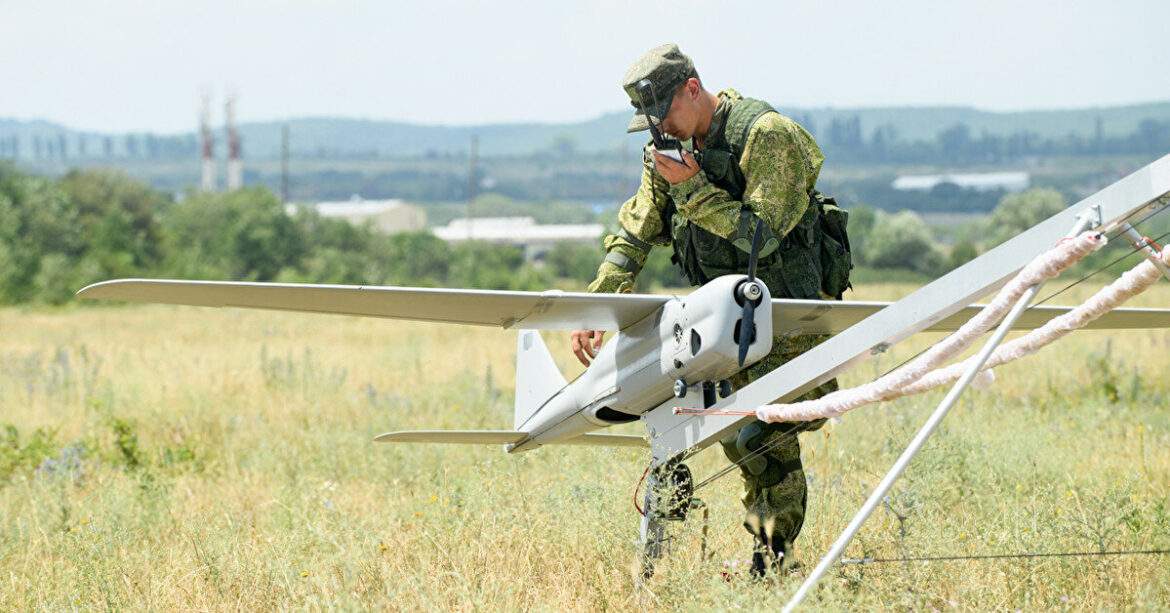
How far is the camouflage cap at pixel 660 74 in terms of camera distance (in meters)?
4.78

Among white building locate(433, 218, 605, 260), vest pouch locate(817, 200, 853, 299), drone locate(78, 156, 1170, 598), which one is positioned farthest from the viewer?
white building locate(433, 218, 605, 260)

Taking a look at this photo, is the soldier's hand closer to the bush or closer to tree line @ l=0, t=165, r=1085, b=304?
tree line @ l=0, t=165, r=1085, b=304

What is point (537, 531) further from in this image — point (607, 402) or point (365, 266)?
point (365, 266)

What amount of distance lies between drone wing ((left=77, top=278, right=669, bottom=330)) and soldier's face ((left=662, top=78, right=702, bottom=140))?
0.78 m

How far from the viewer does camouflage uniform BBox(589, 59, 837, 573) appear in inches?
186

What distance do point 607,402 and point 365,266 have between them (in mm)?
56240

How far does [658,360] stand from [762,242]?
0.59 m

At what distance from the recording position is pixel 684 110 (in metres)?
4.87

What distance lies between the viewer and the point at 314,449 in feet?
29.1

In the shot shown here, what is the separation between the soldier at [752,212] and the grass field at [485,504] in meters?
0.37

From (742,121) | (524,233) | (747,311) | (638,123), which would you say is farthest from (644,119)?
(524,233)

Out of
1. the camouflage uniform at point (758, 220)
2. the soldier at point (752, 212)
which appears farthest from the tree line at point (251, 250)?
the soldier at point (752, 212)

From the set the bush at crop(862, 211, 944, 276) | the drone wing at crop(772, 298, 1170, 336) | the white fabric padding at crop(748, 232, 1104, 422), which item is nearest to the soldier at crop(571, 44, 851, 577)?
the drone wing at crop(772, 298, 1170, 336)

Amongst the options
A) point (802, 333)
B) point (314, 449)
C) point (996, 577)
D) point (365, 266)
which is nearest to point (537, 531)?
point (802, 333)
